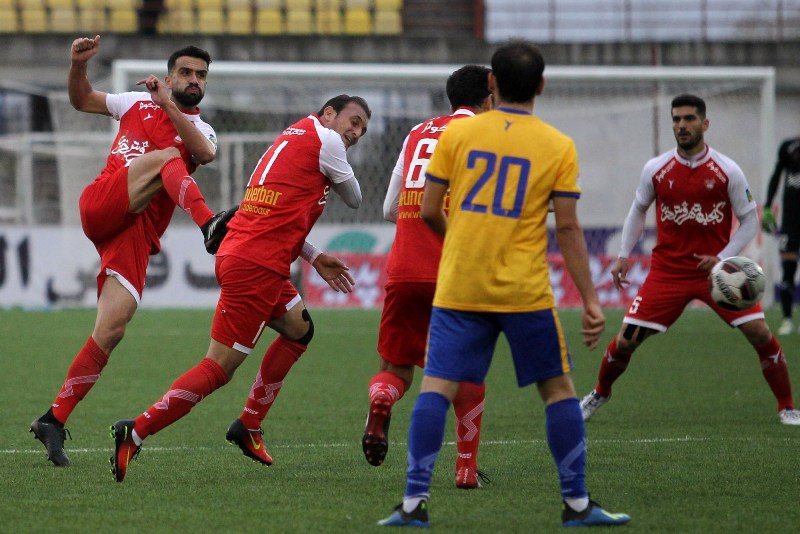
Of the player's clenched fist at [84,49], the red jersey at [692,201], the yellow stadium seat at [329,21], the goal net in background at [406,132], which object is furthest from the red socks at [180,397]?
the yellow stadium seat at [329,21]

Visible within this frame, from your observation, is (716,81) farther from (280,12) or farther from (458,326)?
(458,326)

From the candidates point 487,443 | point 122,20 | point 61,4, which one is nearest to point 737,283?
point 487,443

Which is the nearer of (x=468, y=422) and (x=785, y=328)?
(x=468, y=422)

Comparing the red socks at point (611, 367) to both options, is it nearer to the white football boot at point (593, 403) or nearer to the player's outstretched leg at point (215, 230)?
the white football boot at point (593, 403)

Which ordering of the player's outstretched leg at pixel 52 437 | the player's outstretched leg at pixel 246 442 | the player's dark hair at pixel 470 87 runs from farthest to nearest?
the player's outstretched leg at pixel 246 442
the player's outstretched leg at pixel 52 437
the player's dark hair at pixel 470 87

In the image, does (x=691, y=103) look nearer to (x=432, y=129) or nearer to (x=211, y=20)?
(x=432, y=129)

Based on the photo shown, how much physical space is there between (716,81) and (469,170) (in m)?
14.6

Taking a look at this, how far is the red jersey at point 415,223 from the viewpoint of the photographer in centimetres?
604

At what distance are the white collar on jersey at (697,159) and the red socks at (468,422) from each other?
9.13ft

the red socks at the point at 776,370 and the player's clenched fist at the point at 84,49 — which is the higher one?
the player's clenched fist at the point at 84,49

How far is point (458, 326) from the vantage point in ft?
15.8

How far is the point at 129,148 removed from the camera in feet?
22.1

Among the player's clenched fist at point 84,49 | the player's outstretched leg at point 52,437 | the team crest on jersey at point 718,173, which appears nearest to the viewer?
the player's outstretched leg at point 52,437

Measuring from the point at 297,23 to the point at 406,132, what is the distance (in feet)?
Result: 24.0
